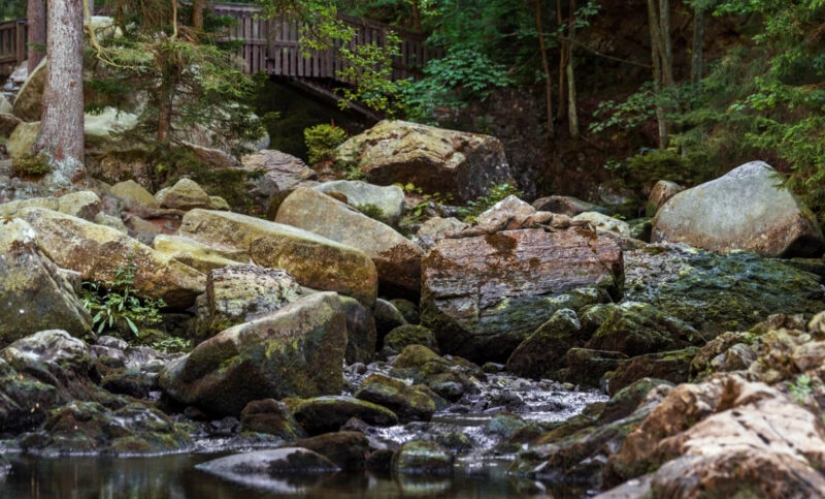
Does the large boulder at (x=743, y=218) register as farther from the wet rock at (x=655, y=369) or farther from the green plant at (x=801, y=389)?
the green plant at (x=801, y=389)

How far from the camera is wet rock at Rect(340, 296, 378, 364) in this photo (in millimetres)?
10398

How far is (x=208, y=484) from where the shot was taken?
573 cm

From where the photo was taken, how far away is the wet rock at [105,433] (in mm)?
6680

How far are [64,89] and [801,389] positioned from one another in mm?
11657

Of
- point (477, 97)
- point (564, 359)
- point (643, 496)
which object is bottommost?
point (564, 359)

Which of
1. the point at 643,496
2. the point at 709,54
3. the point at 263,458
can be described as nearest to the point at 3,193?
the point at 263,458

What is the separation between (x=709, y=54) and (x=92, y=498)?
62.8ft

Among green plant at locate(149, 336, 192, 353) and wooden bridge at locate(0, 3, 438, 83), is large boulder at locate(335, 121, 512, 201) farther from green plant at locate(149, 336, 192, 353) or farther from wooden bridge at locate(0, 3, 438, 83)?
green plant at locate(149, 336, 192, 353)

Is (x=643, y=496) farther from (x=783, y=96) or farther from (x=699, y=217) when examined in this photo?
(x=699, y=217)

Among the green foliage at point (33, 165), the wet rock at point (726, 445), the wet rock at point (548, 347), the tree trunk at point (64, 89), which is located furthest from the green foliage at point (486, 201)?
the wet rock at point (726, 445)

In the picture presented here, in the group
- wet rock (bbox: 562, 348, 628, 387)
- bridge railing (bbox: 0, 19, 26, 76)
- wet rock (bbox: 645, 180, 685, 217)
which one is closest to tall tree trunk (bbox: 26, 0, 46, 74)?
bridge railing (bbox: 0, 19, 26, 76)

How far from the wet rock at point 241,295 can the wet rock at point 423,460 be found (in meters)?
3.85

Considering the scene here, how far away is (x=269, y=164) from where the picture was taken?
19.5 meters

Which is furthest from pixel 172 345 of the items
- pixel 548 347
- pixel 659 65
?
pixel 659 65
